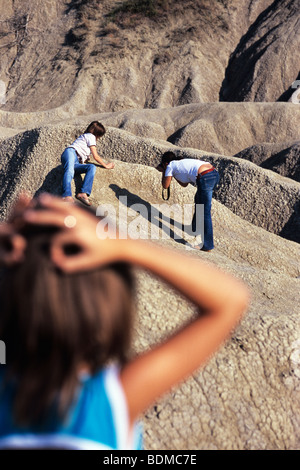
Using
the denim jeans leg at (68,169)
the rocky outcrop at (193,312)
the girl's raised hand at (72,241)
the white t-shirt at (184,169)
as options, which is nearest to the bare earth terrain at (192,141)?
the rocky outcrop at (193,312)

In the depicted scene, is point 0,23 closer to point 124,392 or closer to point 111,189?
point 111,189

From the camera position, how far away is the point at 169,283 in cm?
79

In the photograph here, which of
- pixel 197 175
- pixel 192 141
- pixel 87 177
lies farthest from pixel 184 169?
pixel 192 141

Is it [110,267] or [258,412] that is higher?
[110,267]

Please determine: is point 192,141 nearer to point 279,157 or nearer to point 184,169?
point 279,157

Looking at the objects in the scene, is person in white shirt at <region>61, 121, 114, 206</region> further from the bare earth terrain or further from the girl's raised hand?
the girl's raised hand

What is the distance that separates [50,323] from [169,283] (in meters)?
0.22

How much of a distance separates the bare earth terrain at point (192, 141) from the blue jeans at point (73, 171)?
35cm

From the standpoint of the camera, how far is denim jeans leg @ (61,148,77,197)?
4938 millimetres

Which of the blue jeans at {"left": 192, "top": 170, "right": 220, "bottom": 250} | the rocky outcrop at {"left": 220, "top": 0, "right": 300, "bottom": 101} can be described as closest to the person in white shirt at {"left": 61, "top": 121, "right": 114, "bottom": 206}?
the blue jeans at {"left": 192, "top": 170, "right": 220, "bottom": 250}

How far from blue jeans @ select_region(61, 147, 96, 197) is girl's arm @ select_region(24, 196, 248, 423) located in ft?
13.8

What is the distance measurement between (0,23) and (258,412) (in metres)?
28.5

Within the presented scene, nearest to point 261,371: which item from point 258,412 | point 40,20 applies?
point 258,412

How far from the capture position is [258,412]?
2.51 m
